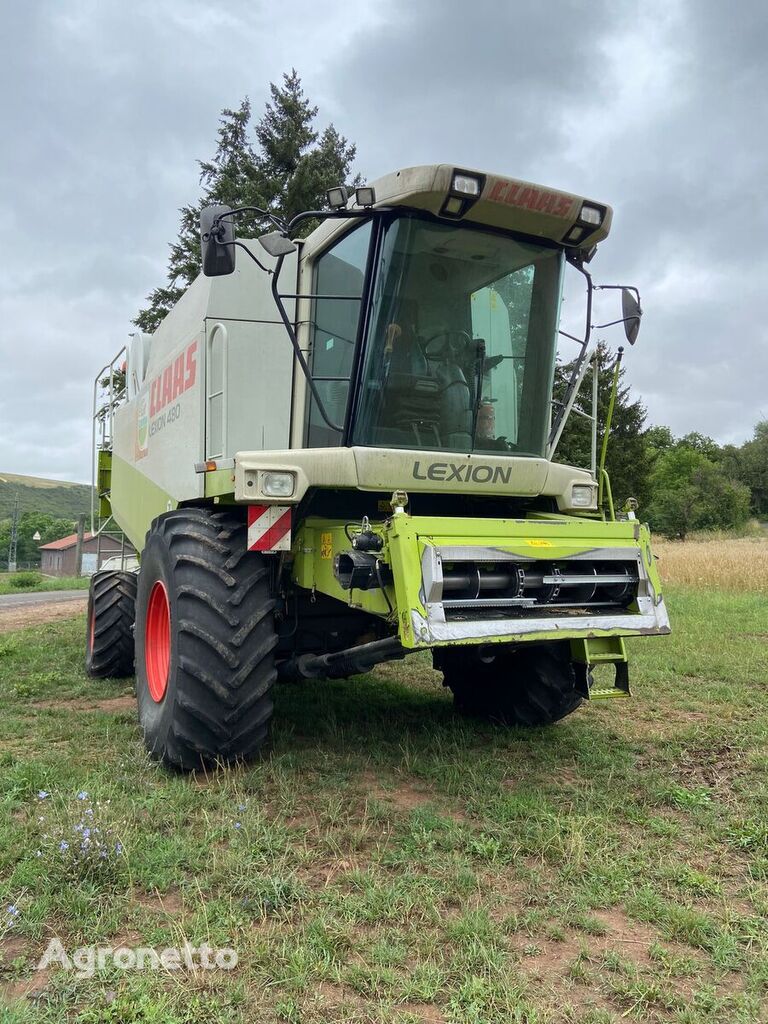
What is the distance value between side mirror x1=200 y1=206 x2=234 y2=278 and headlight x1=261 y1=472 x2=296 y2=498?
1.05 m

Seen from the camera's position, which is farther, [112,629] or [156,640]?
[112,629]

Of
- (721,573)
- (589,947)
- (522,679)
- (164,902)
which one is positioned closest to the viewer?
(589,947)

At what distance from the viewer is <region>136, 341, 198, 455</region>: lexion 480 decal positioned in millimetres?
5004

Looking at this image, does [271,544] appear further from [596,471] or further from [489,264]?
[596,471]

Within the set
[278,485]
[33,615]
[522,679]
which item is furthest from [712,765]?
[33,615]

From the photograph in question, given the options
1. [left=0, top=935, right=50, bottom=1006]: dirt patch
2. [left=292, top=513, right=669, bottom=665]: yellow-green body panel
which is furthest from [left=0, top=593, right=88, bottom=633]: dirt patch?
[left=0, top=935, right=50, bottom=1006]: dirt patch

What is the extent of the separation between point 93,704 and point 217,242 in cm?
Answer: 365

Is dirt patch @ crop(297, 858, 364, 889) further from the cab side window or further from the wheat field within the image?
the wheat field

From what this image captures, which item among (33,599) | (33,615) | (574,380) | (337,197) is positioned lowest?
(33,599)

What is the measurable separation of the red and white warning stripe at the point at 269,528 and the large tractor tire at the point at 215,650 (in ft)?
0.52

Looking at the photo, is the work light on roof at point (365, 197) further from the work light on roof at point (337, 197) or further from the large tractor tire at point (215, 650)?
the large tractor tire at point (215, 650)

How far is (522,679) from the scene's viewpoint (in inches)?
188

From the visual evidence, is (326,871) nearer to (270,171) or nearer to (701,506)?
(270,171)

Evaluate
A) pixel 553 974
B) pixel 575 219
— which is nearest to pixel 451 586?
pixel 553 974
